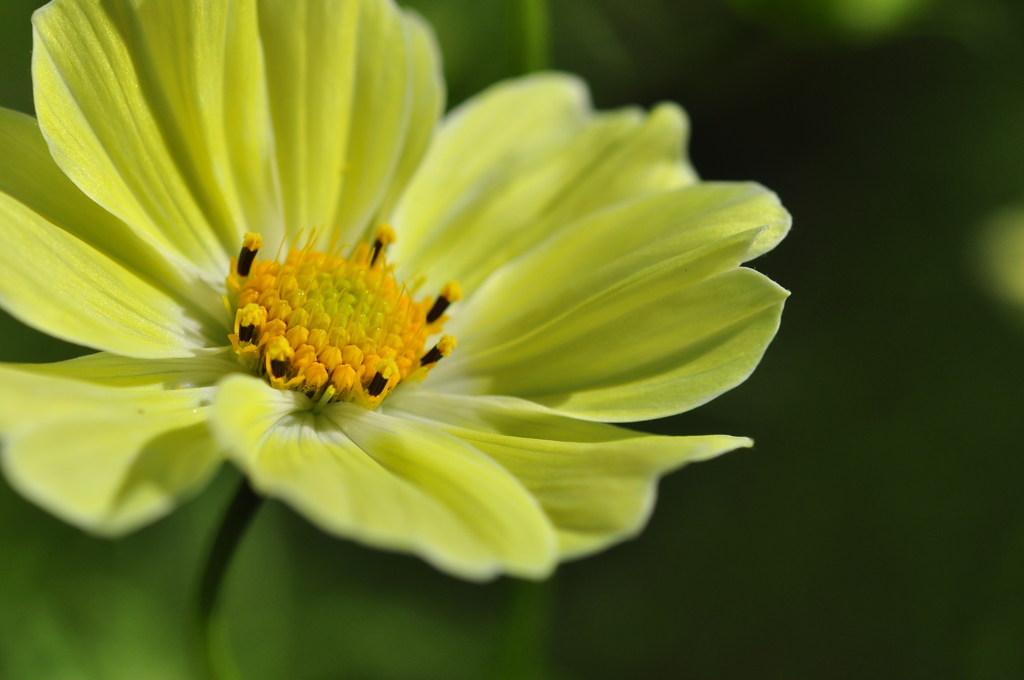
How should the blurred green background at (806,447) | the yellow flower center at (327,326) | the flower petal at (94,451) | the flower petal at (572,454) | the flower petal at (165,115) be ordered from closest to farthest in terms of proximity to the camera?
the flower petal at (94,451), the flower petal at (572,454), the flower petal at (165,115), the yellow flower center at (327,326), the blurred green background at (806,447)

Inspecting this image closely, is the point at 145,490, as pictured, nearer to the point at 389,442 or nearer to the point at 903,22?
the point at 389,442

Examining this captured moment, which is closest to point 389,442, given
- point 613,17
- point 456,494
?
point 456,494

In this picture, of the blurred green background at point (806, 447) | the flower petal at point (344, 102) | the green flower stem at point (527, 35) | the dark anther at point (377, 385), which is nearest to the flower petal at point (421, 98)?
the flower petal at point (344, 102)

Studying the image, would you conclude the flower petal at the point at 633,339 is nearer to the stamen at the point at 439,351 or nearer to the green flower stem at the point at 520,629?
the stamen at the point at 439,351

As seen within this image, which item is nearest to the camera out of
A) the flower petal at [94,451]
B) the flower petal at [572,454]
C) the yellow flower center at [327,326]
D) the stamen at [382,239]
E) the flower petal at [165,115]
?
the flower petal at [94,451]

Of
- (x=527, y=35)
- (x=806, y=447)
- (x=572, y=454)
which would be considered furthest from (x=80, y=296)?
(x=806, y=447)
